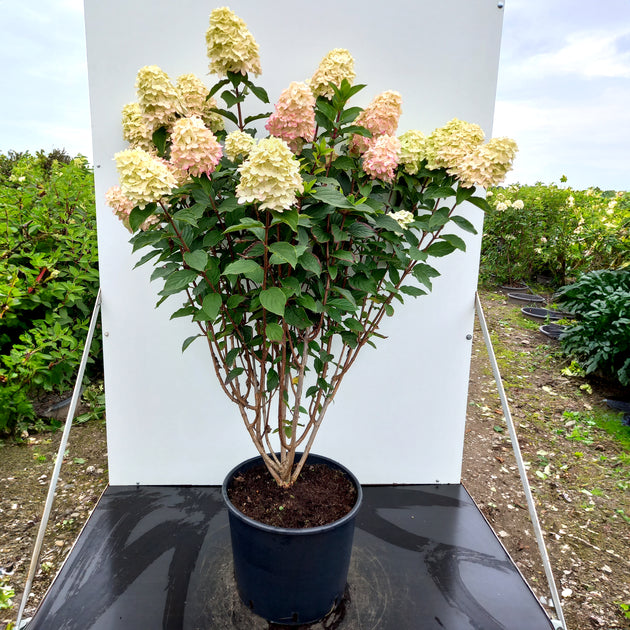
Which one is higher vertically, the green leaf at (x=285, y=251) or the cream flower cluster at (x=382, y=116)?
the cream flower cluster at (x=382, y=116)

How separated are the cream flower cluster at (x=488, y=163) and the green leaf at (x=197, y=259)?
749 mm

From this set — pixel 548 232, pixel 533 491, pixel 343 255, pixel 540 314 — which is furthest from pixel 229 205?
pixel 548 232

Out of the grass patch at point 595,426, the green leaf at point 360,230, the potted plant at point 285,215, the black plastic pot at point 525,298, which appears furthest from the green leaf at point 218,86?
the black plastic pot at point 525,298

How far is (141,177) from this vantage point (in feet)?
3.22

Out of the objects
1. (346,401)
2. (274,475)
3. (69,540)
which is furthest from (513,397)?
(69,540)

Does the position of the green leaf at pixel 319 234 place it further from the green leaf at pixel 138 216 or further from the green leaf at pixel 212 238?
the green leaf at pixel 138 216

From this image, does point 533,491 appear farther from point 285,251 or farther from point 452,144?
point 285,251

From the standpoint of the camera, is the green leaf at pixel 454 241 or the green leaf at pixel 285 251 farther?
the green leaf at pixel 454 241

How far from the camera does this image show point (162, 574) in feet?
5.08

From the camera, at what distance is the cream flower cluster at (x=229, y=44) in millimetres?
1194

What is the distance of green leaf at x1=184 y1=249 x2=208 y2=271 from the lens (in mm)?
1060

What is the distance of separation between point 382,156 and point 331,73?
304mm

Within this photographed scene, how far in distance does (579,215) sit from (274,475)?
5.49 m

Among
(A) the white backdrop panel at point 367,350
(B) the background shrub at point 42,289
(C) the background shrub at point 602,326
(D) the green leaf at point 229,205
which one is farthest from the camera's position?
(C) the background shrub at point 602,326
